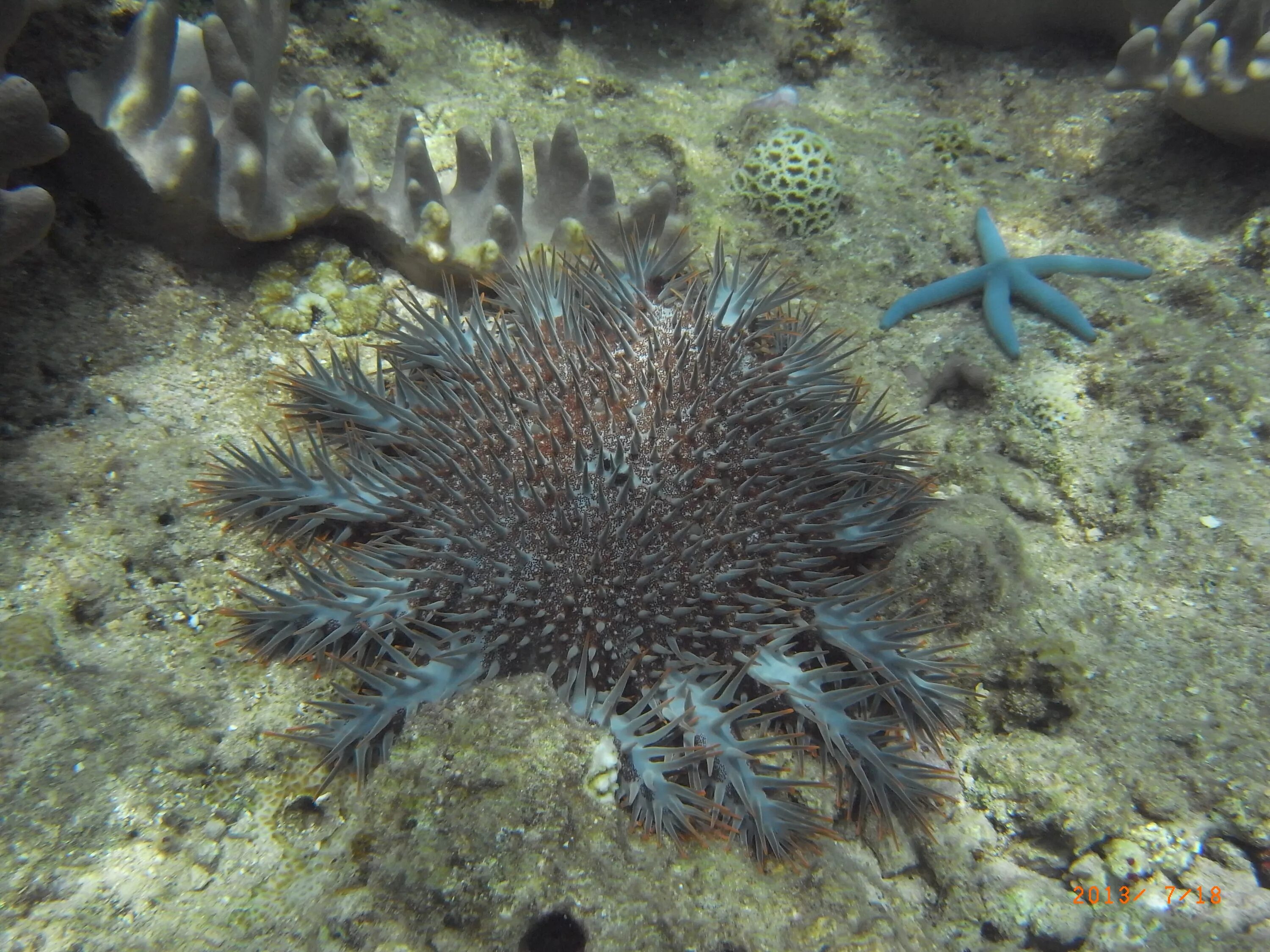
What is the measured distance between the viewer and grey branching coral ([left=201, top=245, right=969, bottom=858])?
2432 millimetres

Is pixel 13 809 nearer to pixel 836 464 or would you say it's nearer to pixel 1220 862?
pixel 836 464

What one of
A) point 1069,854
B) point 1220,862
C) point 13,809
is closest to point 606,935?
point 13,809

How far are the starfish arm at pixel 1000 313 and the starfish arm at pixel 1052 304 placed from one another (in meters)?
0.07

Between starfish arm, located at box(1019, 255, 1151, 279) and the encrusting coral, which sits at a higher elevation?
starfish arm, located at box(1019, 255, 1151, 279)

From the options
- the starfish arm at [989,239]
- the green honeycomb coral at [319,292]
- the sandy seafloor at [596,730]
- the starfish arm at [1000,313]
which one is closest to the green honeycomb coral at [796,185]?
the sandy seafloor at [596,730]

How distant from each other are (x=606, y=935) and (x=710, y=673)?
3.10 feet

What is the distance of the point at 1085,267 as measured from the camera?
422cm

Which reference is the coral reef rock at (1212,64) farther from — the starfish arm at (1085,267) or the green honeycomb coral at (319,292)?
the green honeycomb coral at (319,292)

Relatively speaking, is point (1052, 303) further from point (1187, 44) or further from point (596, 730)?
point (596, 730)

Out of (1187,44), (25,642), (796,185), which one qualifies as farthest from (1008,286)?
(25,642)

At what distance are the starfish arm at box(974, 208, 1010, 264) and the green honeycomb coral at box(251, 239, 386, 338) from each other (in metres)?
3.81

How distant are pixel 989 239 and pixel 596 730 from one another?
4053 millimetres

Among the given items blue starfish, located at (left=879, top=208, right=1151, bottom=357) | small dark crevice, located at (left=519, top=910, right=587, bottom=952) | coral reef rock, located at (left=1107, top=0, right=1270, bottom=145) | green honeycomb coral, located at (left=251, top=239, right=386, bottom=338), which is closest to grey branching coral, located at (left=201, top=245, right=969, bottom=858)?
small dark crevice, located at (left=519, top=910, right=587, bottom=952)
